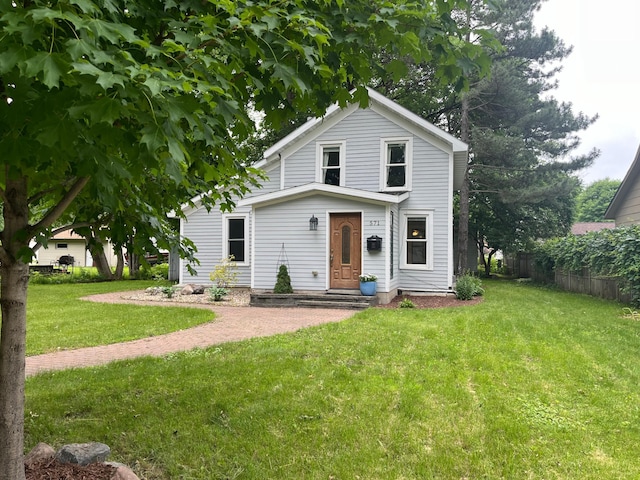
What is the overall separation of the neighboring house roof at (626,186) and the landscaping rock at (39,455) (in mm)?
16707

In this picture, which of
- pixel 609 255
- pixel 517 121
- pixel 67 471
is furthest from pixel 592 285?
pixel 67 471

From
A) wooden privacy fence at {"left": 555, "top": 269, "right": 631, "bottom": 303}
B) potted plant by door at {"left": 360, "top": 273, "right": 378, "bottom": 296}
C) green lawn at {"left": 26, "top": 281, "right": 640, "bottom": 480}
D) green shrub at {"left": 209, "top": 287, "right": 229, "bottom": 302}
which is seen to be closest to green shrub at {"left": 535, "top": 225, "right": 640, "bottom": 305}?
wooden privacy fence at {"left": 555, "top": 269, "right": 631, "bottom": 303}

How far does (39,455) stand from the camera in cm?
282

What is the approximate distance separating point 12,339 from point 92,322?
23.4 feet

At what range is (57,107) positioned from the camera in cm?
159

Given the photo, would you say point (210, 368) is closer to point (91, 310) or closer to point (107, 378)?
point (107, 378)

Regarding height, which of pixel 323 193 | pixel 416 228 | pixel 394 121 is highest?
pixel 394 121

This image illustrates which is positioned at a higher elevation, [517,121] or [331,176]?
[517,121]

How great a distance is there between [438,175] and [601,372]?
349 inches

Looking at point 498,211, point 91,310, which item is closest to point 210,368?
point 91,310

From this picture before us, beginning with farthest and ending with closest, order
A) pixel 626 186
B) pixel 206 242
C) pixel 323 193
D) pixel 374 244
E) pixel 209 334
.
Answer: pixel 206 242
pixel 626 186
pixel 323 193
pixel 374 244
pixel 209 334

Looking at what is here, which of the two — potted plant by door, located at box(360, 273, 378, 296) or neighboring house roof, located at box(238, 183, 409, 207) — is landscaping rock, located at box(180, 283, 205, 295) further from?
potted plant by door, located at box(360, 273, 378, 296)

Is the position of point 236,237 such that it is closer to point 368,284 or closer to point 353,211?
point 353,211

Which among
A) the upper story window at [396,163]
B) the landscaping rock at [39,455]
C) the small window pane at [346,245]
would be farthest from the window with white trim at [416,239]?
the landscaping rock at [39,455]
